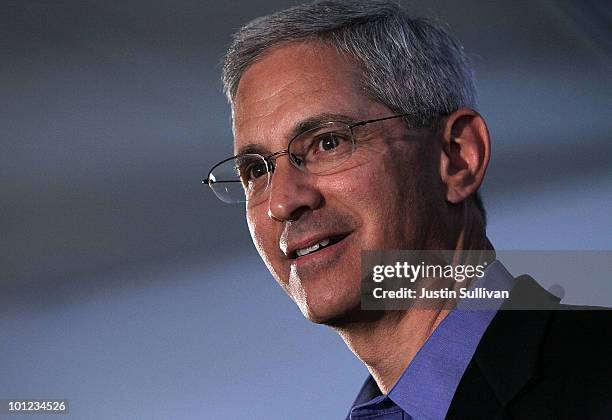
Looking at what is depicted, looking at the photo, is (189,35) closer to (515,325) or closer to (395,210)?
(395,210)

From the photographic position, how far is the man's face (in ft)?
3.50

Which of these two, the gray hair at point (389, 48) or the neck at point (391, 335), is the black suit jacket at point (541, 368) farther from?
the gray hair at point (389, 48)

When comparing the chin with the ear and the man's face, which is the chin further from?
the ear

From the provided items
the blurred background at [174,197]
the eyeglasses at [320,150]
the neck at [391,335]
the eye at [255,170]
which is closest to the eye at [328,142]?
the eyeglasses at [320,150]

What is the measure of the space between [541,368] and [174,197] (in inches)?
43.1

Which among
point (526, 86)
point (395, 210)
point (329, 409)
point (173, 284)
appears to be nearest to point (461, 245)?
point (395, 210)

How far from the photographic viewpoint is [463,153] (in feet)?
3.72

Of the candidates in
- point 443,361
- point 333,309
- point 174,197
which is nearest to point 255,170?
point 333,309

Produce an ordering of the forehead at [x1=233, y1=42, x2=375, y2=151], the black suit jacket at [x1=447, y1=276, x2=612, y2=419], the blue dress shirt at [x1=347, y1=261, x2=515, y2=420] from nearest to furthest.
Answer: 1. the black suit jacket at [x1=447, y1=276, x2=612, y2=419]
2. the blue dress shirt at [x1=347, y1=261, x2=515, y2=420]
3. the forehead at [x1=233, y1=42, x2=375, y2=151]

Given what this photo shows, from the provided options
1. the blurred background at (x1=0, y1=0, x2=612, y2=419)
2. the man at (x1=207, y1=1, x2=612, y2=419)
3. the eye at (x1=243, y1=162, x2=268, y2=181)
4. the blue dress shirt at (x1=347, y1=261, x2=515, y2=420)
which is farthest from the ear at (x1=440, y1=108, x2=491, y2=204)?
the blurred background at (x1=0, y1=0, x2=612, y2=419)

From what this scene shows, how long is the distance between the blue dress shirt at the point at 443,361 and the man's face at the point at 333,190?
0.33ft

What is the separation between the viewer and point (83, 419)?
1.73 m

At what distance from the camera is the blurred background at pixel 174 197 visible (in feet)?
5.55

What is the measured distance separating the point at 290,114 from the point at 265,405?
754 millimetres
